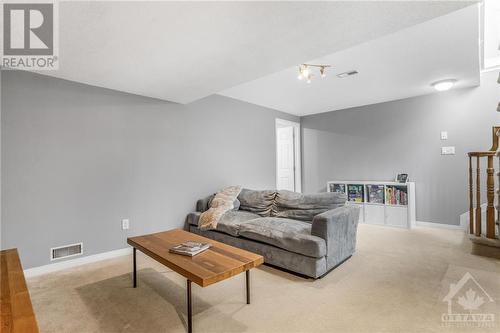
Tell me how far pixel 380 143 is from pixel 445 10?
11.8 ft

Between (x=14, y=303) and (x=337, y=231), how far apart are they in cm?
247

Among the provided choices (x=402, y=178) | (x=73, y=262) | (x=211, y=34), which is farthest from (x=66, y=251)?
(x=402, y=178)

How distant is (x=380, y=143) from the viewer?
4.84 metres

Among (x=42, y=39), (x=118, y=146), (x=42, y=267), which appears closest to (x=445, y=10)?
(x=42, y=39)

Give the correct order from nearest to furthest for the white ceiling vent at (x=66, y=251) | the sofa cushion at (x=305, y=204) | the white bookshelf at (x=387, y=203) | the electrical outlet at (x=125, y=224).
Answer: the white ceiling vent at (x=66, y=251), the sofa cushion at (x=305, y=204), the electrical outlet at (x=125, y=224), the white bookshelf at (x=387, y=203)

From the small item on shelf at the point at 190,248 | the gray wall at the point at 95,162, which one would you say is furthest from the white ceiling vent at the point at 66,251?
the small item on shelf at the point at 190,248

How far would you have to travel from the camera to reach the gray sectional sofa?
238cm

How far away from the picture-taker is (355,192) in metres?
4.91

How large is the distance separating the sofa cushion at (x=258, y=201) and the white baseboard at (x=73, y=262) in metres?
1.68

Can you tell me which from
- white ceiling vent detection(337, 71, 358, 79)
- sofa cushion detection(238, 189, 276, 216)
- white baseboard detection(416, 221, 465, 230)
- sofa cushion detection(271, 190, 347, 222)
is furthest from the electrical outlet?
white baseboard detection(416, 221, 465, 230)

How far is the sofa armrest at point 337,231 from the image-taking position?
95.0 inches

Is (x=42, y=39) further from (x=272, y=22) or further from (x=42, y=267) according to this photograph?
(x=42, y=267)

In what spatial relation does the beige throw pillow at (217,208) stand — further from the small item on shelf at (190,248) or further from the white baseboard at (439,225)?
the white baseboard at (439,225)

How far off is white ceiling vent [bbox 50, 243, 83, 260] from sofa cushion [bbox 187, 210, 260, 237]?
4.47ft
